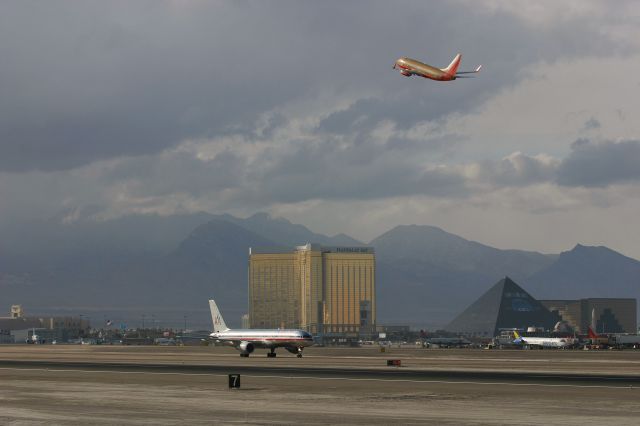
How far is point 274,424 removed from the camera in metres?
52.3

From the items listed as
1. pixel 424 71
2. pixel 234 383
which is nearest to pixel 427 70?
pixel 424 71

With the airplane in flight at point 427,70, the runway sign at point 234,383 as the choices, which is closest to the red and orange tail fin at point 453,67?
the airplane in flight at point 427,70

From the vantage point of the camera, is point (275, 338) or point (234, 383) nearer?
point (234, 383)

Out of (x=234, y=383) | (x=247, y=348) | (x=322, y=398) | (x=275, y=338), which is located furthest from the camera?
(x=247, y=348)

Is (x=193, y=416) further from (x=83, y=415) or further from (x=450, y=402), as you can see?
(x=450, y=402)

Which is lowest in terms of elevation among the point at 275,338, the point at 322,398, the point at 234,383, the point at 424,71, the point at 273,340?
the point at 322,398

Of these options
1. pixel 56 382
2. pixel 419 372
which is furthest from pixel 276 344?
A: pixel 56 382

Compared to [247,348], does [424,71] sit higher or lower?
higher

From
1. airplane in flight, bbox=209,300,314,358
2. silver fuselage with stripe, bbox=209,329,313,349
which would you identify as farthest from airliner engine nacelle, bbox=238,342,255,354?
silver fuselage with stripe, bbox=209,329,313,349

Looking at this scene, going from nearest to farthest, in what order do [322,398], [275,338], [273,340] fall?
[322,398], [273,340], [275,338]

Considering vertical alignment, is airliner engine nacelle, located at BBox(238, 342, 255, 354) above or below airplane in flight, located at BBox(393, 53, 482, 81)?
below

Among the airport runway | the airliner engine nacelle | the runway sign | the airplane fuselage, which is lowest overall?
the airport runway

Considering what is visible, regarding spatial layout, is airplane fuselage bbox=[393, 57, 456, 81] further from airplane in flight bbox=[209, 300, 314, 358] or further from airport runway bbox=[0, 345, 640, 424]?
airplane in flight bbox=[209, 300, 314, 358]

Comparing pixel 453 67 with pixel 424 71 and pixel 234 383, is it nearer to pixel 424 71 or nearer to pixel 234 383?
pixel 424 71
